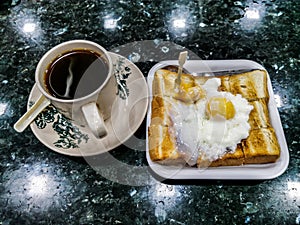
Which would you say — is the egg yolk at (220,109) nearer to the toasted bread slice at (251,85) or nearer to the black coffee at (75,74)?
the toasted bread slice at (251,85)

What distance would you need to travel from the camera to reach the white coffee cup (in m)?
0.82

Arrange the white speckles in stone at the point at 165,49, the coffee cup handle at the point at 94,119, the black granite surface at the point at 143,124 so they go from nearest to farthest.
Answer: the coffee cup handle at the point at 94,119, the black granite surface at the point at 143,124, the white speckles in stone at the point at 165,49

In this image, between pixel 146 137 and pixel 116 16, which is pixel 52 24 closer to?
pixel 116 16

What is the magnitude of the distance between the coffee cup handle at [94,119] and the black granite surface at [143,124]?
17 centimetres

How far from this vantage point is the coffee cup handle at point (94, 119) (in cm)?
82

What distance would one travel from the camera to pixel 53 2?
50.1 inches

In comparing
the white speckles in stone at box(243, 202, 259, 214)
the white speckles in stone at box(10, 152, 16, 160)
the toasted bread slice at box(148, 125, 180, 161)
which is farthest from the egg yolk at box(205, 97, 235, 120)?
the white speckles in stone at box(10, 152, 16, 160)

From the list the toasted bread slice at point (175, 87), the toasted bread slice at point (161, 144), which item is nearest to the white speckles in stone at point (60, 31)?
the toasted bread slice at point (175, 87)

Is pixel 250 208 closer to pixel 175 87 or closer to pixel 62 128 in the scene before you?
pixel 175 87

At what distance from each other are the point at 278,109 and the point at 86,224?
1.98 ft

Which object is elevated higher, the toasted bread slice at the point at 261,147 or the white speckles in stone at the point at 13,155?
the toasted bread slice at the point at 261,147

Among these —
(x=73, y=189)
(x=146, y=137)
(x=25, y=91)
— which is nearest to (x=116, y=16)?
(x=25, y=91)

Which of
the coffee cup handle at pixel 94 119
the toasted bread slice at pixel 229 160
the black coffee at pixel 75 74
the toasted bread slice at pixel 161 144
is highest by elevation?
the black coffee at pixel 75 74

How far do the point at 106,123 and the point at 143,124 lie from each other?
0.10 m
